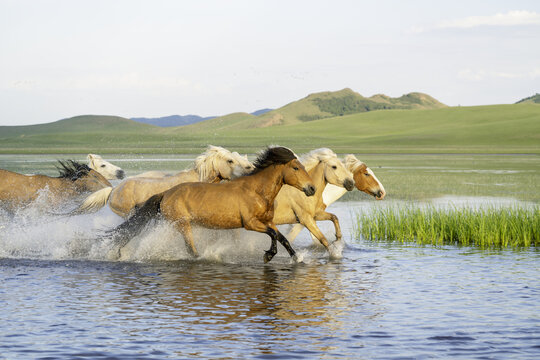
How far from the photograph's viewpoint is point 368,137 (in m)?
116

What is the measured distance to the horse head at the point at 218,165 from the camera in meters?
13.6

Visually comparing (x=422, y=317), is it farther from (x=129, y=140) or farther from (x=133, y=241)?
(x=129, y=140)

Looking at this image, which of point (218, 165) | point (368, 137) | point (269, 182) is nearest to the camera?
point (269, 182)

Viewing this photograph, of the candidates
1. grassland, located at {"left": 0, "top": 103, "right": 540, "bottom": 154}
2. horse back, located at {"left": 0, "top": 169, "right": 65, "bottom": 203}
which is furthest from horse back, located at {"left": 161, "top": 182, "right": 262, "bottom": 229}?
grassland, located at {"left": 0, "top": 103, "right": 540, "bottom": 154}

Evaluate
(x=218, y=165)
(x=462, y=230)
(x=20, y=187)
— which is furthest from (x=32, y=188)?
(x=462, y=230)

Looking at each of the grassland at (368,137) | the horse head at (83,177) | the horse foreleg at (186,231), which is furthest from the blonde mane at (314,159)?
the grassland at (368,137)

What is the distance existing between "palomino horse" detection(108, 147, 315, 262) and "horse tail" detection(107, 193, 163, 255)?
185 mm

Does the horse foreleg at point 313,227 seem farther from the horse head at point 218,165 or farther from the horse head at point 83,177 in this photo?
the horse head at point 83,177

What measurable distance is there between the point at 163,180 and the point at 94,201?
1293mm

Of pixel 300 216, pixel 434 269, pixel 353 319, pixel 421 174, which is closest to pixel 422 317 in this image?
pixel 353 319

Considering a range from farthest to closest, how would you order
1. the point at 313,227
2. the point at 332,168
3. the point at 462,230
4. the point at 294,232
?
1. the point at 462,230
2. the point at 294,232
3. the point at 332,168
4. the point at 313,227

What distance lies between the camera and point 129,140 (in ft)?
395

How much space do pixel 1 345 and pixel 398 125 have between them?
5243 inches

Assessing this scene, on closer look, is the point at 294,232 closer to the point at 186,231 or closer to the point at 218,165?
the point at 218,165
